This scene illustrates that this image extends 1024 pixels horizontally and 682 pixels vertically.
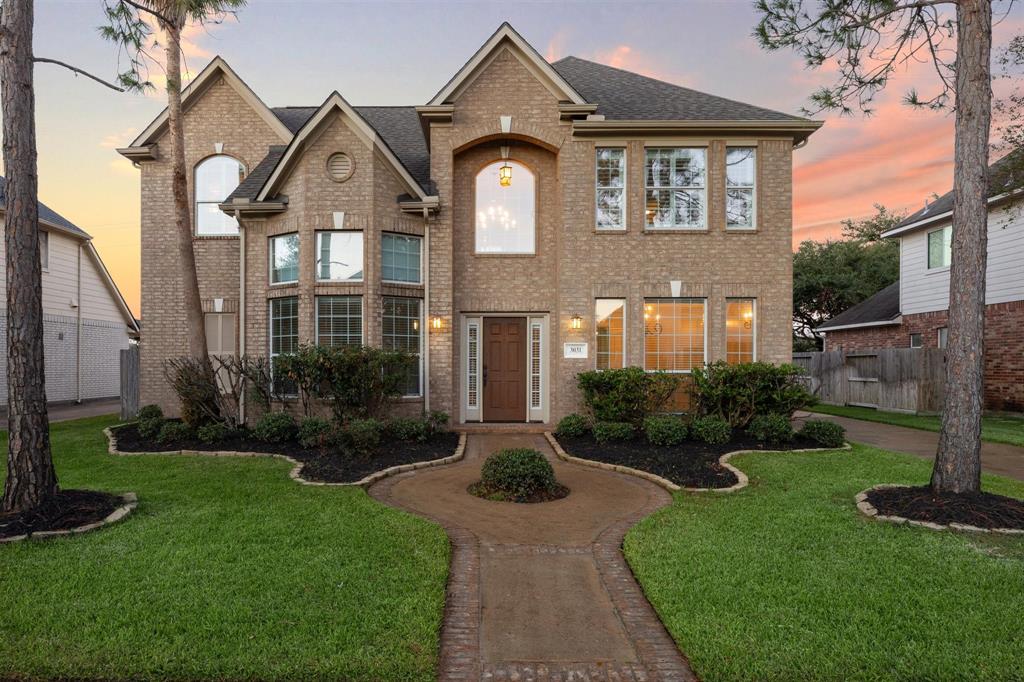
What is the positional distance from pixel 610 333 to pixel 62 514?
926 centimetres

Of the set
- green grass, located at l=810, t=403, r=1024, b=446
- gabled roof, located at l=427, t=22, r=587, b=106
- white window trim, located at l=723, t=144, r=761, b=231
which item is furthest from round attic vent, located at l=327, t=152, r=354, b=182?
green grass, located at l=810, t=403, r=1024, b=446

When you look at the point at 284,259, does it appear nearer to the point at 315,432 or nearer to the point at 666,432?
the point at 315,432

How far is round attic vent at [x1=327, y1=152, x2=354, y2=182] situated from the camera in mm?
10602

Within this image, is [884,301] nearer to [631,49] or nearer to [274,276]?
[631,49]

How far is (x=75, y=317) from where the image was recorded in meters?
18.8

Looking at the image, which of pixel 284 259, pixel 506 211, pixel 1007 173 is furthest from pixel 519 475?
A: pixel 1007 173

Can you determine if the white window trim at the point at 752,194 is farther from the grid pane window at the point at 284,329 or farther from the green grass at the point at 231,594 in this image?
the grid pane window at the point at 284,329

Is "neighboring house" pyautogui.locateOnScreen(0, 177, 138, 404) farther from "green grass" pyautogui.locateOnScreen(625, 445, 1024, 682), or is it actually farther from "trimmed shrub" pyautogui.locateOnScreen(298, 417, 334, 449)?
"green grass" pyautogui.locateOnScreen(625, 445, 1024, 682)

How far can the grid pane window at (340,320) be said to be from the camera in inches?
420

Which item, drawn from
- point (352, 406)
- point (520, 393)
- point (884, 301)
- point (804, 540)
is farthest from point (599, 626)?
point (884, 301)

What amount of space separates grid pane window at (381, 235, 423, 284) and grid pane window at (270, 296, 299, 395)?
6.75 ft

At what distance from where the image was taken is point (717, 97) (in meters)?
12.5

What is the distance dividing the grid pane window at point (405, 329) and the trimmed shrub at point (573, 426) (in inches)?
124

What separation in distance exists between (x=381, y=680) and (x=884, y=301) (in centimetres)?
2348
